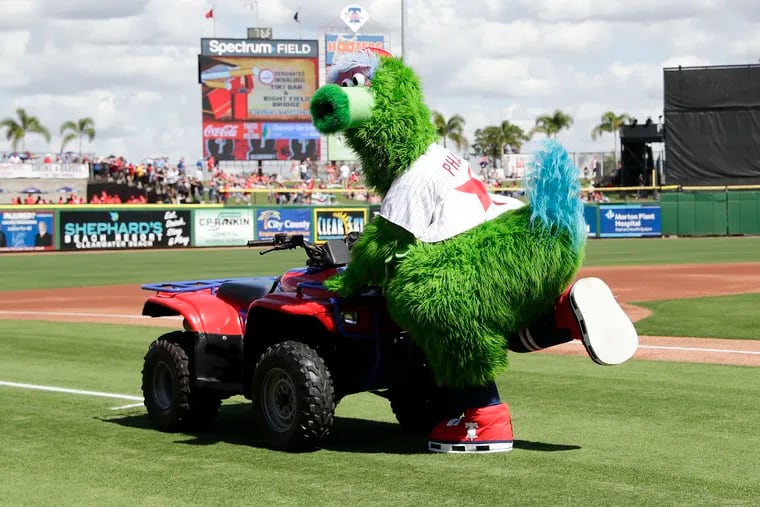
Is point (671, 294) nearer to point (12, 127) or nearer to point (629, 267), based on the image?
point (629, 267)

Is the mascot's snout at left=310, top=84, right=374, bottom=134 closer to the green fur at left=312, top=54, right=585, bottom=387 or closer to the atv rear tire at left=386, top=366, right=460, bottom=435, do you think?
the green fur at left=312, top=54, right=585, bottom=387

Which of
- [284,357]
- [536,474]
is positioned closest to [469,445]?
[536,474]

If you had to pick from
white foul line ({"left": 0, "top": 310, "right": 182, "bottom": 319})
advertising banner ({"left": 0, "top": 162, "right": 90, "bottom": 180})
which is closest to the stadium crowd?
advertising banner ({"left": 0, "top": 162, "right": 90, "bottom": 180})

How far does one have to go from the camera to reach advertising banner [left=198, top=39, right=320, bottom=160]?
2569 inches

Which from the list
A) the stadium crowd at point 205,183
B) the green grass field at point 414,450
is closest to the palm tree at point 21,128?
the stadium crowd at point 205,183

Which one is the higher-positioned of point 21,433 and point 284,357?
point 284,357

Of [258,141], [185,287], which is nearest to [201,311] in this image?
[185,287]

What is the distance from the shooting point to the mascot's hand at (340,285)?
22.2 ft

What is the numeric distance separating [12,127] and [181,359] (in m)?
90.4

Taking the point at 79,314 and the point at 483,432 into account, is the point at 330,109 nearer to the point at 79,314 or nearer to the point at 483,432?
the point at 483,432

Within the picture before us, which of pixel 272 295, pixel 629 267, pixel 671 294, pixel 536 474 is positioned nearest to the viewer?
pixel 536 474

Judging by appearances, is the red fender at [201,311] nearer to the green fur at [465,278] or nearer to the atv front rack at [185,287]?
the atv front rack at [185,287]

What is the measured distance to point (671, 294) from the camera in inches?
797

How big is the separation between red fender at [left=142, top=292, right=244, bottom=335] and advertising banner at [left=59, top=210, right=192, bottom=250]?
1404 inches
